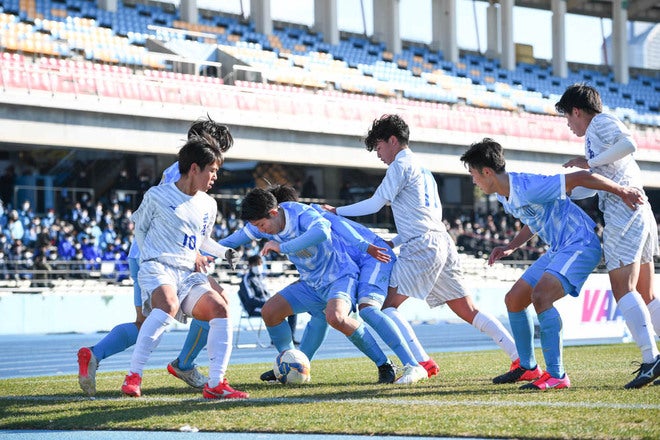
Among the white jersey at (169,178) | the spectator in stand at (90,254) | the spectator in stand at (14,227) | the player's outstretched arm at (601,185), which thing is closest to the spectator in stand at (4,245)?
the spectator in stand at (14,227)

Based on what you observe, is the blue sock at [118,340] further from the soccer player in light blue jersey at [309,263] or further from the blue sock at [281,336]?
the blue sock at [281,336]

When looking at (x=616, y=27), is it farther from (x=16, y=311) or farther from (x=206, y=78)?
(x=16, y=311)

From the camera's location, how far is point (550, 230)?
711cm

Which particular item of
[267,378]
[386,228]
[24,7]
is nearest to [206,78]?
[24,7]

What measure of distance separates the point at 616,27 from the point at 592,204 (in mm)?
10819

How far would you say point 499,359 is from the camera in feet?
36.3

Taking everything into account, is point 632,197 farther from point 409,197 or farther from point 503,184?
point 409,197

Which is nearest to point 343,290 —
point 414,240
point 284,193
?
point 414,240

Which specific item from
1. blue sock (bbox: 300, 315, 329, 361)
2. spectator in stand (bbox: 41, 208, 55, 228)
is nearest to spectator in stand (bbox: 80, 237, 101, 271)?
spectator in stand (bbox: 41, 208, 55, 228)

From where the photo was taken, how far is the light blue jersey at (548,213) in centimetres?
680

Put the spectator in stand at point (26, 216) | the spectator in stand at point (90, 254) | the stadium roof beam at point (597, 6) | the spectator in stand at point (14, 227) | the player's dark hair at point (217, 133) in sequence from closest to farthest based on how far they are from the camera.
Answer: the player's dark hair at point (217, 133), the spectator in stand at point (14, 227), the spectator in stand at point (90, 254), the spectator in stand at point (26, 216), the stadium roof beam at point (597, 6)

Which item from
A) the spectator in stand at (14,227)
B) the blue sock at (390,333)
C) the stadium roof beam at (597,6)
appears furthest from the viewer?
the stadium roof beam at (597,6)

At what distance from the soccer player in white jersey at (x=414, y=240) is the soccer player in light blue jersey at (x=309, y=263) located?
0.31 metres

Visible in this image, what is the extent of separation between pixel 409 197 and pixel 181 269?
198cm
